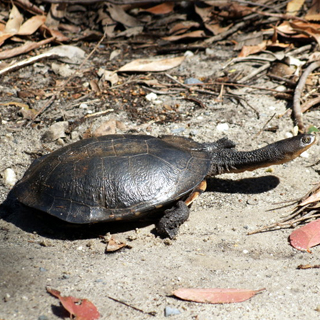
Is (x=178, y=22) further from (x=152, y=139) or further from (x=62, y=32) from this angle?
(x=152, y=139)

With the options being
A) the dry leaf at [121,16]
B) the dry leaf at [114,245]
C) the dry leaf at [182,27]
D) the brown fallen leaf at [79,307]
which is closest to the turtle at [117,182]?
the dry leaf at [114,245]

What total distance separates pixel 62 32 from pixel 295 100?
3.94 m

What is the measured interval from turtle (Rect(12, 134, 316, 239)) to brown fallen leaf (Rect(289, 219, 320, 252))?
0.97 m

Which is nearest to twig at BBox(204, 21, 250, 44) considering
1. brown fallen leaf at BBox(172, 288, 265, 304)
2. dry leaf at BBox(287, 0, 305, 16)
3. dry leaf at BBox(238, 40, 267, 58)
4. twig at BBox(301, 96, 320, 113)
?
dry leaf at BBox(238, 40, 267, 58)

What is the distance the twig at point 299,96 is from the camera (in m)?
5.11

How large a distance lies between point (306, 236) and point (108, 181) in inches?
70.9

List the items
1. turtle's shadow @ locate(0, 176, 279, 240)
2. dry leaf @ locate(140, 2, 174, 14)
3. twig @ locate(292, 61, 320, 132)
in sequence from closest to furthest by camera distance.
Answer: turtle's shadow @ locate(0, 176, 279, 240) → twig @ locate(292, 61, 320, 132) → dry leaf @ locate(140, 2, 174, 14)

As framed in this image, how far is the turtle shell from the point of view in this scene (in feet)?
12.3

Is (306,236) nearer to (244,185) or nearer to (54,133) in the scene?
(244,185)

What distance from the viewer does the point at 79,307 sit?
2.75 metres

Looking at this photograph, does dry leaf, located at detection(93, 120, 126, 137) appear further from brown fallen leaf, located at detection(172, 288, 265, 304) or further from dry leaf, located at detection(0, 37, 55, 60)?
brown fallen leaf, located at detection(172, 288, 265, 304)

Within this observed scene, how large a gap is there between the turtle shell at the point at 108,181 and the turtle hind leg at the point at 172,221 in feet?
0.41

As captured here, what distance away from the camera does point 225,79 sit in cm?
589

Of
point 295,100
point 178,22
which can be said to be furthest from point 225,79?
point 178,22
